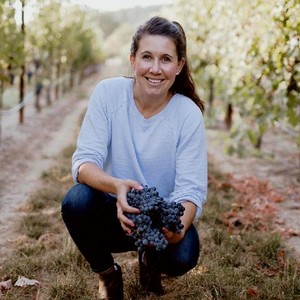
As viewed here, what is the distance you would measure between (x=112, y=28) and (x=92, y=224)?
302ft

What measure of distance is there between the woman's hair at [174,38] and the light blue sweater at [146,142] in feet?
0.39

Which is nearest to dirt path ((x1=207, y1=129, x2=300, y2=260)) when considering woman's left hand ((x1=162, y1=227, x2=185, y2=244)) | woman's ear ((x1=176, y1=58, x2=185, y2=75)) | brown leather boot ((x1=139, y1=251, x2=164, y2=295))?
brown leather boot ((x1=139, y1=251, x2=164, y2=295))

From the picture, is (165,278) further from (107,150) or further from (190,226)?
(107,150)

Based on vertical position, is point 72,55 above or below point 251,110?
below

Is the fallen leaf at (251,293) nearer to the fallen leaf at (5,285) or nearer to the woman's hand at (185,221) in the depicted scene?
the woman's hand at (185,221)

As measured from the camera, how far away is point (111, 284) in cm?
240

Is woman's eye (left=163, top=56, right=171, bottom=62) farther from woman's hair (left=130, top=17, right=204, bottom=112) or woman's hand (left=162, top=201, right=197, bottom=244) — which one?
woman's hand (left=162, top=201, right=197, bottom=244)

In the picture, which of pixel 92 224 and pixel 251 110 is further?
pixel 251 110

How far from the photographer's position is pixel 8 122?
37.1 feet

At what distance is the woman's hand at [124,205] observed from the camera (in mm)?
1974

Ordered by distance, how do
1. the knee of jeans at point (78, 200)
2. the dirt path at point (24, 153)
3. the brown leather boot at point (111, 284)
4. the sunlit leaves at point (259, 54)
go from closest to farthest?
1. the knee of jeans at point (78, 200)
2. the brown leather boot at point (111, 284)
3. the sunlit leaves at point (259, 54)
4. the dirt path at point (24, 153)

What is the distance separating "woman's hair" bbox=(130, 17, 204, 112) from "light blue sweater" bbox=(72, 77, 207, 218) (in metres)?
0.12

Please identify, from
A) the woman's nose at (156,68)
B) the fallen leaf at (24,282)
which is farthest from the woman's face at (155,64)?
the fallen leaf at (24,282)

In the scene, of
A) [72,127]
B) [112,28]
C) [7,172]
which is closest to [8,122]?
[72,127]
